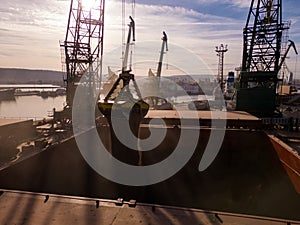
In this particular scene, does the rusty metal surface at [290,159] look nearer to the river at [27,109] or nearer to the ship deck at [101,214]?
the ship deck at [101,214]

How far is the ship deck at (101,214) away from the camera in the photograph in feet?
12.9

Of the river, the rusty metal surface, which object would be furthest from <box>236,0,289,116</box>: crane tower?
the river

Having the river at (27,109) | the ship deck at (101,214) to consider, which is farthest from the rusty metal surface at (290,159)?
the river at (27,109)

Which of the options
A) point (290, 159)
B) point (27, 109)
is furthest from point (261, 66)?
point (27, 109)

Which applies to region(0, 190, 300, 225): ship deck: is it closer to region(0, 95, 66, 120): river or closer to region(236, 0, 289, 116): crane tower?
region(236, 0, 289, 116): crane tower

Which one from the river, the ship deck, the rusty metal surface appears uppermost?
the ship deck

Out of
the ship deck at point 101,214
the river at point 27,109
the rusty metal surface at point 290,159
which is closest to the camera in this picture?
the ship deck at point 101,214

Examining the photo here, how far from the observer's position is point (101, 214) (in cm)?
421

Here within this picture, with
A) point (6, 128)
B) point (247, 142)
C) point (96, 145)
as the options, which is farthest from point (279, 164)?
point (6, 128)

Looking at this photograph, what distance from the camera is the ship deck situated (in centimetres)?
393

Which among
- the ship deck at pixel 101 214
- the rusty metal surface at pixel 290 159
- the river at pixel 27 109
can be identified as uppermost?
the ship deck at pixel 101 214

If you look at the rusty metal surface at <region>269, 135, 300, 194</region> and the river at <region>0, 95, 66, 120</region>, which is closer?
the rusty metal surface at <region>269, 135, 300, 194</region>

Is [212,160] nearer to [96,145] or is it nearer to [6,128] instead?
[96,145]

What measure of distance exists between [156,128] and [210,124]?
3000 millimetres
